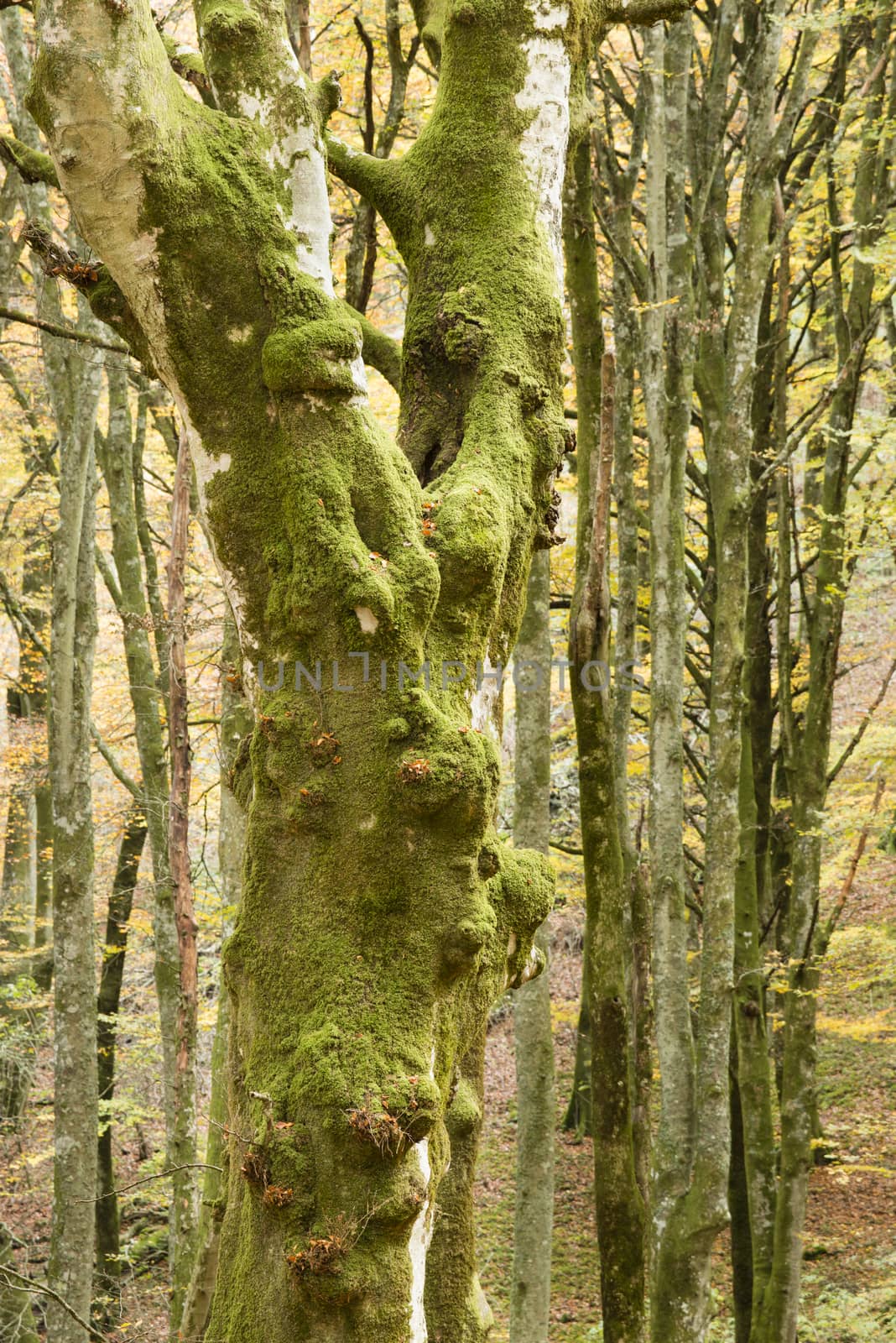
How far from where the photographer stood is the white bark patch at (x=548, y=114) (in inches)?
108

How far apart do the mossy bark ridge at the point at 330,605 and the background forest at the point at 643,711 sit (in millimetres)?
111

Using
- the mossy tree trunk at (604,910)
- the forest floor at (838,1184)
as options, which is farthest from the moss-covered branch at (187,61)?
the forest floor at (838,1184)

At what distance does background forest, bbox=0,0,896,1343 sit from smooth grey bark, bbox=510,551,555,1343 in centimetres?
2

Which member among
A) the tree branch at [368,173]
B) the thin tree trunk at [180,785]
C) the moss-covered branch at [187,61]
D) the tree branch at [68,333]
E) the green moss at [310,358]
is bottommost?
the thin tree trunk at [180,785]

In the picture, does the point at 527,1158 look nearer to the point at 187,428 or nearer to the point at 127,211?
the point at 187,428

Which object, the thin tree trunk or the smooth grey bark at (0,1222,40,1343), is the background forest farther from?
the smooth grey bark at (0,1222,40,1343)

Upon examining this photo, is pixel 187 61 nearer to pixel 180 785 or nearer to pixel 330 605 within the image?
pixel 330 605

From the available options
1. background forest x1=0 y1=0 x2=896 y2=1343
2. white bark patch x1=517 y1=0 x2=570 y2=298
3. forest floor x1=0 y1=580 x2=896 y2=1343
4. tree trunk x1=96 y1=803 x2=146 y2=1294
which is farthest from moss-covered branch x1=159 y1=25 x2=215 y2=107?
tree trunk x1=96 y1=803 x2=146 y2=1294

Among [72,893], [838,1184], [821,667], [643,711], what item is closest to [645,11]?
[821,667]

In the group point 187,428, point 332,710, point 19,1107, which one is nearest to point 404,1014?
point 332,710

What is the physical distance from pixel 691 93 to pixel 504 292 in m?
6.33

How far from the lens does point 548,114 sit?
9.10 feet

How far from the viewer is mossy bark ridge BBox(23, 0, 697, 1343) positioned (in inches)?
77.6

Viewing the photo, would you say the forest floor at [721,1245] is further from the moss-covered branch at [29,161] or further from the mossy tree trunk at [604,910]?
the moss-covered branch at [29,161]
